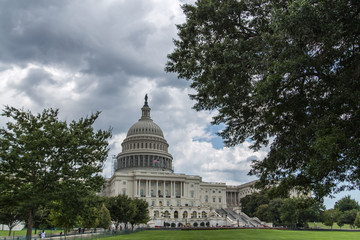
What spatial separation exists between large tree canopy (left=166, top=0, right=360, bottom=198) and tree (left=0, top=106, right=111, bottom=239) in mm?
10432

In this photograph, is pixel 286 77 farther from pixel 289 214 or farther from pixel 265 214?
pixel 265 214

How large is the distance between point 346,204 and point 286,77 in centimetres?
11725

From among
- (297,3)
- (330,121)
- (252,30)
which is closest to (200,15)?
(252,30)

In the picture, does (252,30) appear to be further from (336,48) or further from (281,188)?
(281,188)

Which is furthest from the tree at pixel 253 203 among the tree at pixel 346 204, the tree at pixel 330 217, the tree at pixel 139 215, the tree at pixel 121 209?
the tree at pixel 121 209

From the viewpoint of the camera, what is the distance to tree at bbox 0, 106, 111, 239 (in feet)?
84.5

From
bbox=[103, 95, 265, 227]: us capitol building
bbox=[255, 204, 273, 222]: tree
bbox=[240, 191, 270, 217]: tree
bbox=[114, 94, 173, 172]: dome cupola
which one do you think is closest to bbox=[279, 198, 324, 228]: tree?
bbox=[255, 204, 273, 222]: tree

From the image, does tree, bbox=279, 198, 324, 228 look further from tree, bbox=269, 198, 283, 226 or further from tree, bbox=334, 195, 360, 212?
tree, bbox=334, 195, 360, 212

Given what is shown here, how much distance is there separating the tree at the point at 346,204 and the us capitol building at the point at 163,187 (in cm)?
3105

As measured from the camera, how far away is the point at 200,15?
1980cm

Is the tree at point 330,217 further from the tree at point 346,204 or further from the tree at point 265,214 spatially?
the tree at point 346,204

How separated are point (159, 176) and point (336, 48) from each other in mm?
117671

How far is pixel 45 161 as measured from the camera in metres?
26.6

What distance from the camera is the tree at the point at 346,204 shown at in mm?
117250
